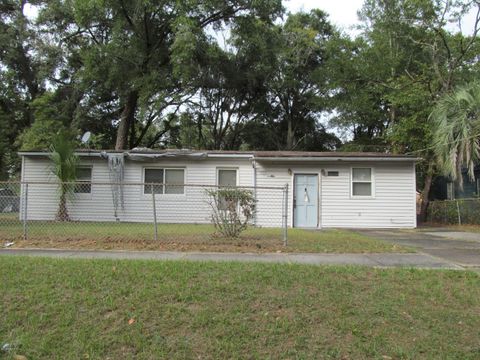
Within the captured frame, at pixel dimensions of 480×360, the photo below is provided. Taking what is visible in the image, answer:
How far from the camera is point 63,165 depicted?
15109mm

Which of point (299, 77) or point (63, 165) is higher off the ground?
point (299, 77)

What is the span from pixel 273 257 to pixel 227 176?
9136mm

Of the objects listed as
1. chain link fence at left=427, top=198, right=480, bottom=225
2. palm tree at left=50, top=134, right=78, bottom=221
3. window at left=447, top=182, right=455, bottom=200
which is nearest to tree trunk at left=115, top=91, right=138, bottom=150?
palm tree at left=50, top=134, right=78, bottom=221

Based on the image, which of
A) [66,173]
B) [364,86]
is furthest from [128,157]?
[364,86]

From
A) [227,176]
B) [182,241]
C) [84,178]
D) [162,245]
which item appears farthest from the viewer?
[84,178]

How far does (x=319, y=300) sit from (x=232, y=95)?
26102 mm

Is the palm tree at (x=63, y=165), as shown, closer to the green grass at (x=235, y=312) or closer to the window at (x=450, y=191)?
the green grass at (x=235, y=312)

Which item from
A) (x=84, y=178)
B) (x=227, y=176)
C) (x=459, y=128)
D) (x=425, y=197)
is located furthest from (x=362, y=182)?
(x=84, y=178)

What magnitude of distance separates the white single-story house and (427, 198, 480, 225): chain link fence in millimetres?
2753

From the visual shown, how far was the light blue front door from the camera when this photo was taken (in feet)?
51.3

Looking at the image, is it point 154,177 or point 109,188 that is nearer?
point 109,188

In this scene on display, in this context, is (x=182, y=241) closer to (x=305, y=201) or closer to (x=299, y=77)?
(x=305, y=201)

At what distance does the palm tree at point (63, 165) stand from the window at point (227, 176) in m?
→ 5.34

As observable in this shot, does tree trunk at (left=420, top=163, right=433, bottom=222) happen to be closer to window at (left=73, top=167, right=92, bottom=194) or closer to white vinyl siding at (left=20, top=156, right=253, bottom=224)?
white vinyl siding at (left=20, top=156, right=253, bottom=224)
